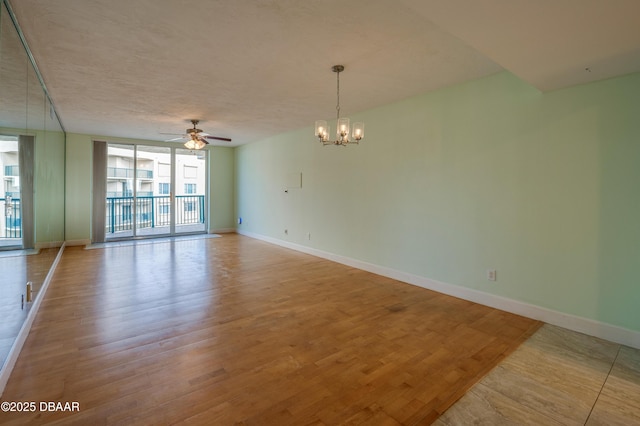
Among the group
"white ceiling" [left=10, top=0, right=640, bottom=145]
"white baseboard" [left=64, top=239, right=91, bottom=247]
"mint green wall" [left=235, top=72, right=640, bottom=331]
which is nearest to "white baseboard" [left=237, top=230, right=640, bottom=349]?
"mint green wall" [left=235, top=72, right=640, bottom=331]

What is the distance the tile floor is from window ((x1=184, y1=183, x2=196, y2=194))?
8464 mm

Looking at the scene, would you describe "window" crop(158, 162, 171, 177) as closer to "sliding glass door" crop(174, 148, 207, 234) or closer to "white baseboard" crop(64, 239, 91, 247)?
"sliding glass door" crop(174, 148, 207, 234)

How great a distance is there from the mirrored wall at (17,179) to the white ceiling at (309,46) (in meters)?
0.26

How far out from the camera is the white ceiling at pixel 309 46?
1.89 metres

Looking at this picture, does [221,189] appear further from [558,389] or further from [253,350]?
[558,389]

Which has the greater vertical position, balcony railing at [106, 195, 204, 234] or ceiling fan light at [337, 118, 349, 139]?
ceiling fan light at [337, 118, 349, 139]

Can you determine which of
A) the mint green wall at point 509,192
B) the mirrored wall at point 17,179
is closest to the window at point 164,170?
the mirrored wall at point 17,179

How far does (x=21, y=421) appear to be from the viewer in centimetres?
166

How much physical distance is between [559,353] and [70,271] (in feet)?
20.6

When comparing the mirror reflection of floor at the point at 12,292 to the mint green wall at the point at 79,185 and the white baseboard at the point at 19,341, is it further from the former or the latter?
the mint green wall at the point at 79,185

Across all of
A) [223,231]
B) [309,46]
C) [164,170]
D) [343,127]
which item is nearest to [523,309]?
[343,127]

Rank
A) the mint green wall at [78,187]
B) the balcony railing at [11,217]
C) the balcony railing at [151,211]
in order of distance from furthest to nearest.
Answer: the balcony railing at [151,211] → the mint green wall at [78,187] → the balcony railing at [11,217]

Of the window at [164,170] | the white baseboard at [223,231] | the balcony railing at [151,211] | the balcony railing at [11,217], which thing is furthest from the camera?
the white baseboard at [223,231]

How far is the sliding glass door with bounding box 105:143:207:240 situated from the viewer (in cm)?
759
